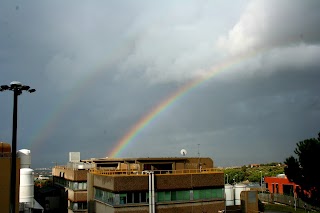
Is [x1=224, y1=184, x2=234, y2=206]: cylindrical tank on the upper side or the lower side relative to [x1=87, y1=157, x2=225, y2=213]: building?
lower

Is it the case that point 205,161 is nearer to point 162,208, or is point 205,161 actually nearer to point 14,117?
point 162,208

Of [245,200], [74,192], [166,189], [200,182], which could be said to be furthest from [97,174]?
[245,200]

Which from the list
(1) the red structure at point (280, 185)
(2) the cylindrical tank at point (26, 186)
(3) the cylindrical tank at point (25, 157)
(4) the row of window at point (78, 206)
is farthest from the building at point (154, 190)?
(1) the red structure at point (280, 185)

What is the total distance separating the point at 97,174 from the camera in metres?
40.8

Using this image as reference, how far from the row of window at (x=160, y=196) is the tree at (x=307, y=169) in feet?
41.8

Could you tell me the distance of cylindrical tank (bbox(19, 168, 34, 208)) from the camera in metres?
39.7

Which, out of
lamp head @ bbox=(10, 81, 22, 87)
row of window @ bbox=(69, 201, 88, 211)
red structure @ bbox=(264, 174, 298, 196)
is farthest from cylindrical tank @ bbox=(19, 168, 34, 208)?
red structure @ bbox=(264, 174, 298, 196)

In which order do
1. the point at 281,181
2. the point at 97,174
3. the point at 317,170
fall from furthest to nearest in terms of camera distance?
the point at 281,181
the point at 317,170
the point at 97,174

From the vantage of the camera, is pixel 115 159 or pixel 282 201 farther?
pixel 282 201

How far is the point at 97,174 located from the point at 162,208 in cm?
853

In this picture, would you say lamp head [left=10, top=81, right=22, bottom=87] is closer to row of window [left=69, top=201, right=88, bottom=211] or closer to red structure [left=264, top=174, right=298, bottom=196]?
row of window [left=69, top=201, right=88, bottom=211]

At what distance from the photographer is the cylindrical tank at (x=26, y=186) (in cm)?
3969

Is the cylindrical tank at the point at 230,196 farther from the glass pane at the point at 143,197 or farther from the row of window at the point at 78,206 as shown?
the row of window at the point at 78,206

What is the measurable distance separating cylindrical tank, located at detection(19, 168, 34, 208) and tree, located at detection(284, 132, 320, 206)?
3171 cm
